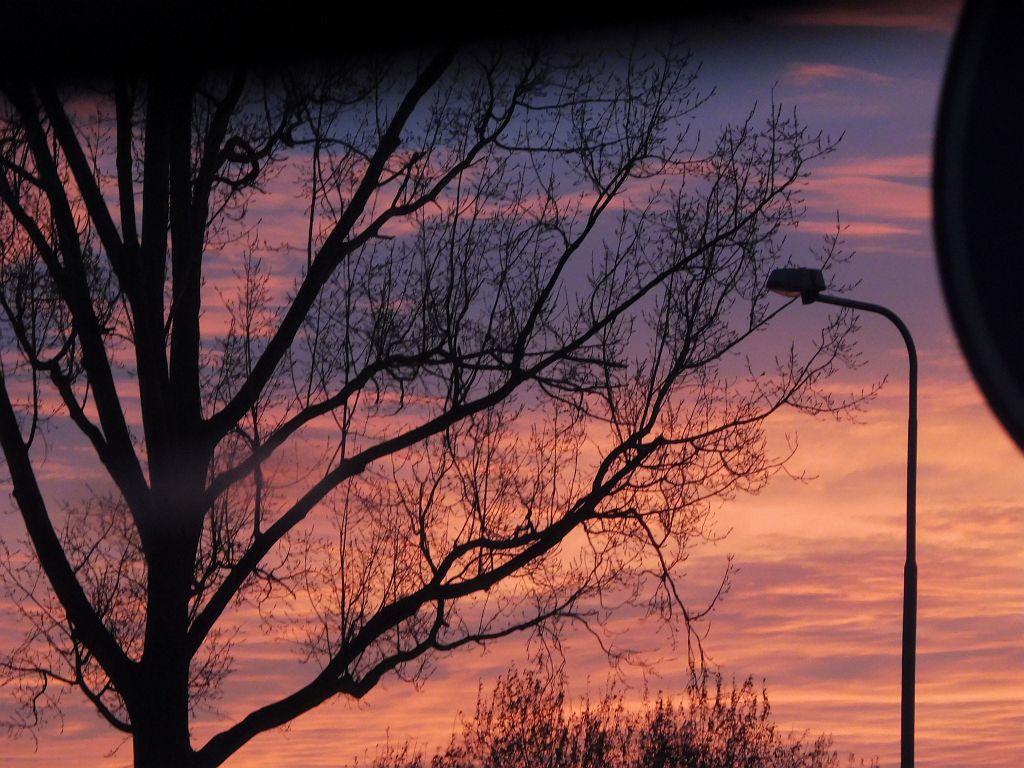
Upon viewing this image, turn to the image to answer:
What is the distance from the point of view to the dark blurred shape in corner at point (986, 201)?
14.6ft

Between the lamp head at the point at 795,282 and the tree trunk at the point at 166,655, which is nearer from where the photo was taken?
the tree trunk at the point at 166,655

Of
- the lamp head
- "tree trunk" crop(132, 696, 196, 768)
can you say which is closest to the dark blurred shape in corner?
the lamp head

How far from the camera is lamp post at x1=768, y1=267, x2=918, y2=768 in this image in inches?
573

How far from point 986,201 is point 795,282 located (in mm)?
10063

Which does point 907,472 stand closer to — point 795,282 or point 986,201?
point 795,282

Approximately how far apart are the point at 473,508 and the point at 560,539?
3.04 feet

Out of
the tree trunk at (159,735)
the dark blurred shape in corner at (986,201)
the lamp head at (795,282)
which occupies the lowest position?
the tree trunk at (159,735)

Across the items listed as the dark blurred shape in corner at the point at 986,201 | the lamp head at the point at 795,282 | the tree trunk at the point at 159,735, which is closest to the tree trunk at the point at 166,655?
the tree trunk at the point at 159,735

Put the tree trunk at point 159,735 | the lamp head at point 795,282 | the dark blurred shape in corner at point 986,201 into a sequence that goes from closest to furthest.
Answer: the dark blurred shape in corner at point 986,201 < the tree trunk at point 159,735 < the lamp head at point 795,282

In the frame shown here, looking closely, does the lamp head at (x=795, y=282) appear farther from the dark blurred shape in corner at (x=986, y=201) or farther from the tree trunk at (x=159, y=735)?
the dark blurred shape in corner at (x=986, y=201)

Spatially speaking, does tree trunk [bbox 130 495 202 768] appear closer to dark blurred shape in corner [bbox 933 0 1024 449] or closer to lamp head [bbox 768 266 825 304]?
lamp head [bbox 768 266 825 304]

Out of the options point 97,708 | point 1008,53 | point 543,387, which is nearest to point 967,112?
point 1008,53

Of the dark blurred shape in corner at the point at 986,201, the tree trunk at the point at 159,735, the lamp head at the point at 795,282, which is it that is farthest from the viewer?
the lamp head at the point at 795,282

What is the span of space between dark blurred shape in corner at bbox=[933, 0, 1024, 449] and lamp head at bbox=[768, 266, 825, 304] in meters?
9.47
